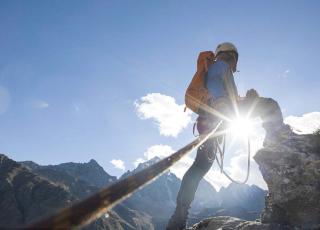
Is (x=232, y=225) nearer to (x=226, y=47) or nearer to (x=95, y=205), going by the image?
(x=226, y=47)

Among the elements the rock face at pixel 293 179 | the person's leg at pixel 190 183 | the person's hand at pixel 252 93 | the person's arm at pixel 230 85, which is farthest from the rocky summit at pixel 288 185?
the person's arm at pixel 230 85

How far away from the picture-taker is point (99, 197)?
181cm

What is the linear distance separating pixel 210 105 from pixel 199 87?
0.52m

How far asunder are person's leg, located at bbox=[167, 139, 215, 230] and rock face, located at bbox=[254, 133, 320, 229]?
1987 mm

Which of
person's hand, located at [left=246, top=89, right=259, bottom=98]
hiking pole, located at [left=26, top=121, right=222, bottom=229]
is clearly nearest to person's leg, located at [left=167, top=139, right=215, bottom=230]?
person's hand, located at [left=246, top=89, right=259, bottom=98]

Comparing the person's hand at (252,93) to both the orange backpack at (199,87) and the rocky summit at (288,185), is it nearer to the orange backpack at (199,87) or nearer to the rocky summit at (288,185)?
the rocky summit at (288,185)

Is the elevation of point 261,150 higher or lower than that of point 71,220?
higher

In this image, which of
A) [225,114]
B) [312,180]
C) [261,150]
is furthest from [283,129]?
[225,114]

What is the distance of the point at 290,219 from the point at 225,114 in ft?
10.6

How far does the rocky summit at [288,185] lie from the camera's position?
830 cm

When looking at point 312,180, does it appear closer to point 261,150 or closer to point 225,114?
point 261,150

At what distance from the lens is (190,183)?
8445mm

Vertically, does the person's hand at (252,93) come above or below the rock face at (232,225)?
above

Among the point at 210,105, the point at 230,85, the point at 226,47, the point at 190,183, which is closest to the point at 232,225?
the point at 190,183
